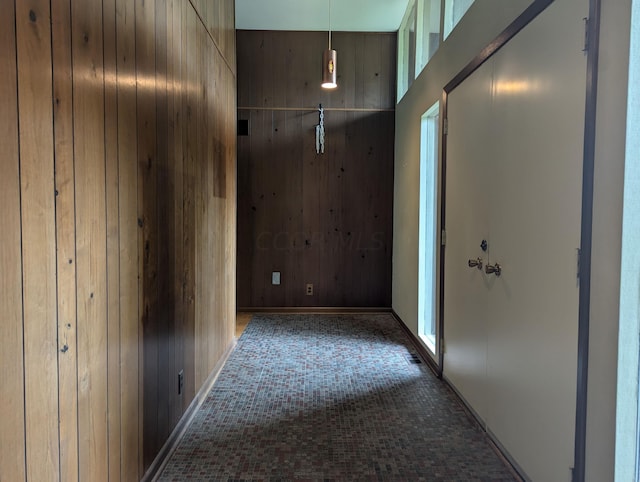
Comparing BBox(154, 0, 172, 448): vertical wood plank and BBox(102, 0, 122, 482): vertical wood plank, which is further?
BBox(154, 0, 172, 448): vertical wood plank

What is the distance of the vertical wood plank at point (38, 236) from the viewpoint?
0.94 m

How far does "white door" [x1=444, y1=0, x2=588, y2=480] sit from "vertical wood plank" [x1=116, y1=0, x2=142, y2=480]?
1502mm

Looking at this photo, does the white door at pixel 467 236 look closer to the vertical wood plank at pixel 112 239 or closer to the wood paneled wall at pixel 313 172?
the vertical wood plank at pixel 112 239

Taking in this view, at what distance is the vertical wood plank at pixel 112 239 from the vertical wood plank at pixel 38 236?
30 cm

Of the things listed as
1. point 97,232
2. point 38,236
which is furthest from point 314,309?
point 38,236

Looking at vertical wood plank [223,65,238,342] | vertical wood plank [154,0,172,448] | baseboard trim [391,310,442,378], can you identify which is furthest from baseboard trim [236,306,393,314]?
vertical wood plank [154,0,172,448]

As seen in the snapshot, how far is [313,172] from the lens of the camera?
15.2 feet

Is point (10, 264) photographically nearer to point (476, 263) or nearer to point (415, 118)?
point (476, 263)

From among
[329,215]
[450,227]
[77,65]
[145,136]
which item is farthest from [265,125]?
[77,65]

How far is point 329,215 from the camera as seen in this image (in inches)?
183

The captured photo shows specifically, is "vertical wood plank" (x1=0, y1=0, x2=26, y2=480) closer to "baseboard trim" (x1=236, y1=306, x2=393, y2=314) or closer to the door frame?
the door frame

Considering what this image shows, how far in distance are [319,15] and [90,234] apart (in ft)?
12.2

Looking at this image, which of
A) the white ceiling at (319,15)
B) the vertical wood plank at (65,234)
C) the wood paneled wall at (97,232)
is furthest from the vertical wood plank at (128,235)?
the white ceiling at (319,15)

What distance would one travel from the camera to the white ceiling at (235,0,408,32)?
153 inches
